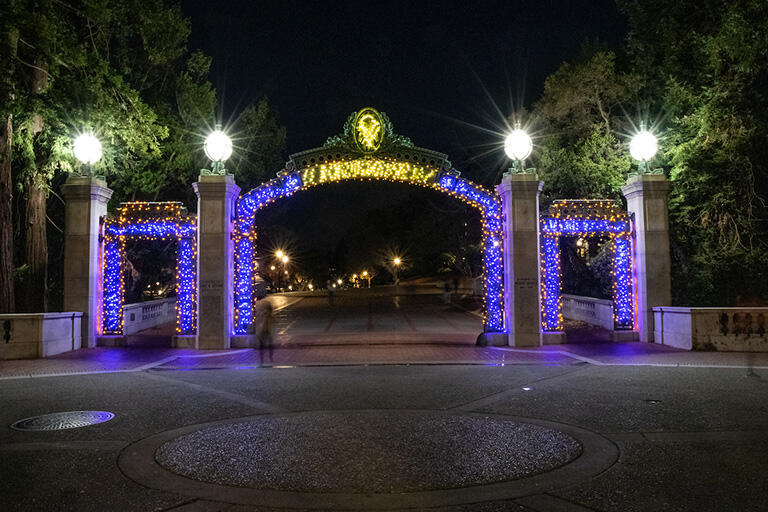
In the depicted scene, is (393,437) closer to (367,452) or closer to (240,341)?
(367,452)

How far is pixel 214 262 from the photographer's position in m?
16.0

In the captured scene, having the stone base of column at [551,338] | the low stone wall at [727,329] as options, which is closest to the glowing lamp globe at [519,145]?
the stone base of column at [551,338]

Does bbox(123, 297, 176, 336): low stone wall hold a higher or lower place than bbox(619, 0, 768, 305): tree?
lower

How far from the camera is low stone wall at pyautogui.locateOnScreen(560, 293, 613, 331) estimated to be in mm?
20156

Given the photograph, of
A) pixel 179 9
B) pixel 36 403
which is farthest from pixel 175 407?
pixel 179 9

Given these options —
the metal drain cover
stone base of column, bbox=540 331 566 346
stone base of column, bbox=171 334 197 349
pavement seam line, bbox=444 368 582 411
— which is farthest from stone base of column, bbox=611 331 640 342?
the metal drain cover

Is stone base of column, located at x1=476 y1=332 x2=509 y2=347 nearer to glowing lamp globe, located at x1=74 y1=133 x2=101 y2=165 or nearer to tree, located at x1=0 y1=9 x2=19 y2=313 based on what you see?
glowing lamp globe, located at x1=74 y1=133 x2=101 y2=165

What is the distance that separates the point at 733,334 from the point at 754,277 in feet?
16.4

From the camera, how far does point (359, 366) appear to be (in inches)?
499

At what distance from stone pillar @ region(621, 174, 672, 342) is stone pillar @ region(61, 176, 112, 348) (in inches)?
551

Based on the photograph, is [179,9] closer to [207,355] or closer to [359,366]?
[207,355]

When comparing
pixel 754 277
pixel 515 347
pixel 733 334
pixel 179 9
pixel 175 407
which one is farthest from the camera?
pixel 179 9

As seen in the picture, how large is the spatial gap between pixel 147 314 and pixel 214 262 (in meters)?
8.52

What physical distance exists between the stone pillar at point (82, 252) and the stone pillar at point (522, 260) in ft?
34.6
